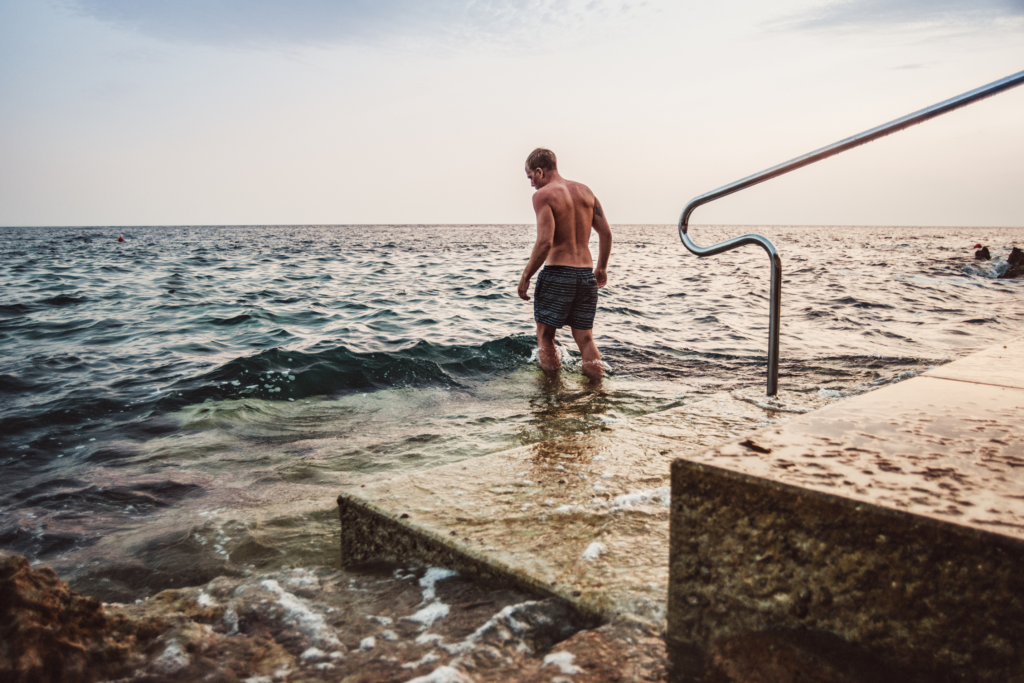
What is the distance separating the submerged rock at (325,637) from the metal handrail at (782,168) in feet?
5.26

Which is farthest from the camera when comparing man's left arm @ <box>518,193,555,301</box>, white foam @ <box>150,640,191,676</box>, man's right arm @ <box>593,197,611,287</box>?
man's right arm @ <box>593,197,611,287</box>

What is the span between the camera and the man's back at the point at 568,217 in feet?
17.3

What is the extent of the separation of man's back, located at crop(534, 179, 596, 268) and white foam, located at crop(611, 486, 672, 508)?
359 cm

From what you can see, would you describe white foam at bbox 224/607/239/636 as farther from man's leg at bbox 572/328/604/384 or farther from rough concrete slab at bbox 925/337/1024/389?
man's leg at bbox 572/328/604/384

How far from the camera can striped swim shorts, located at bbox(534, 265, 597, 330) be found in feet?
17.7

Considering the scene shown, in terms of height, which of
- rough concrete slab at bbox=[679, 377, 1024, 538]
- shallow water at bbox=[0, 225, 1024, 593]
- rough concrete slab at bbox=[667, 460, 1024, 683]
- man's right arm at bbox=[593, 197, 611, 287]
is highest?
man's right arm at bbox=[593, 197, 611, 287]

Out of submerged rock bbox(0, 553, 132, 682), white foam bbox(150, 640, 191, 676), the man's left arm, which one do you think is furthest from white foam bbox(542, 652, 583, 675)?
the man's left arm

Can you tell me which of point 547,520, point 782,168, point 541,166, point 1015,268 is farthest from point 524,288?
point 1015,268

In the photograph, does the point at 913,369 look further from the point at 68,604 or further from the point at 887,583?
the point at 68,604

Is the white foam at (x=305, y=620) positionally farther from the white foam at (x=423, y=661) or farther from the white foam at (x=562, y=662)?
the white foam at (x=562, y=662)

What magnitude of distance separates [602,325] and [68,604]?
7.89 meters

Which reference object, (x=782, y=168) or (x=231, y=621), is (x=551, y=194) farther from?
(x=231, y=621)

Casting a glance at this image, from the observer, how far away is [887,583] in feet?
3.29

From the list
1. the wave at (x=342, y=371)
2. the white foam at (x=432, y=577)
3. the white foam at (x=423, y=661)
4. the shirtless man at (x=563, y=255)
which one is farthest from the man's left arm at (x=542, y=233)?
the white foam at (x=423, y=661)
